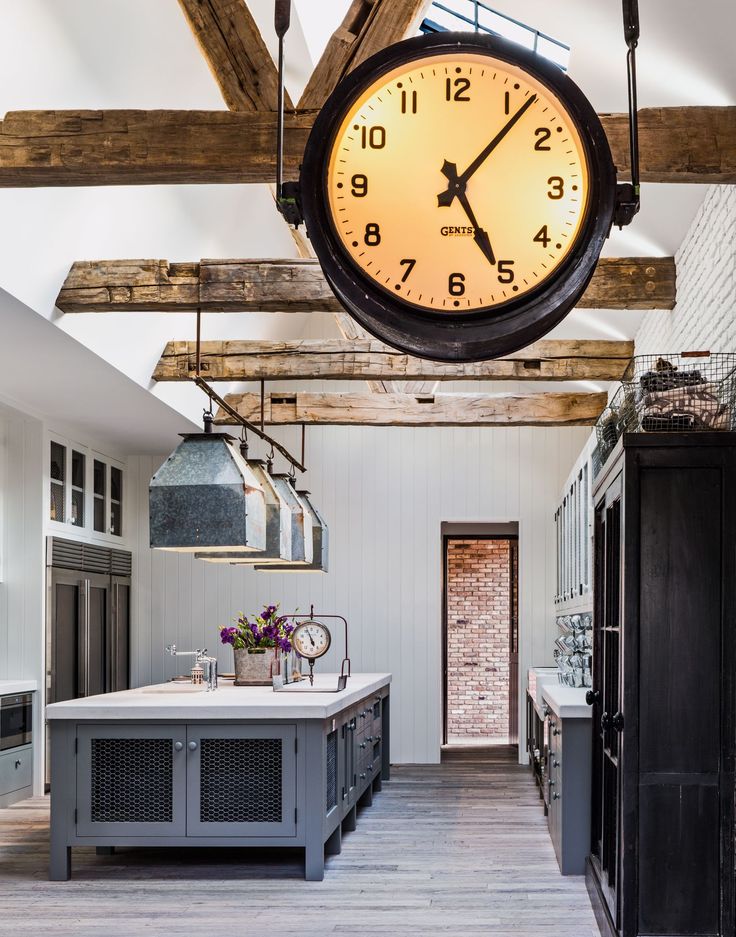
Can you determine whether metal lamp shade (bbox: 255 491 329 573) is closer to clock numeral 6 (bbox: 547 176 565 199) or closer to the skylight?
the skylight

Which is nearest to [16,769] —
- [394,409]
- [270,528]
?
[270,528]

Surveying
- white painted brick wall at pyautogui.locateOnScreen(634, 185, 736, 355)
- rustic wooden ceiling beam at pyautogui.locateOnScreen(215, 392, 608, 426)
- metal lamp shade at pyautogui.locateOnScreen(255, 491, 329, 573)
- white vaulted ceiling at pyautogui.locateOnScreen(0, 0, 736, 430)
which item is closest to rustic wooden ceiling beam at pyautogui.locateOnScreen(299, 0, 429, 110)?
white vaulted ceiling at pyautogui.locateOnScreen(0, 0, 736, 430)

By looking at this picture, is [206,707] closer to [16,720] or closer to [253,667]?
[253,667]

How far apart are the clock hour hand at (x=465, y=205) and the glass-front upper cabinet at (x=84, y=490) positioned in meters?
7.02

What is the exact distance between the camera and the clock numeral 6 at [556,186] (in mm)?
1712

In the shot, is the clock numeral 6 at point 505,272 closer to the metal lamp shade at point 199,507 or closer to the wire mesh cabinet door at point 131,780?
the metal lamp shade at point 199,507

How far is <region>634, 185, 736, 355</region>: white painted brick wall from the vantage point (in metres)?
4.25

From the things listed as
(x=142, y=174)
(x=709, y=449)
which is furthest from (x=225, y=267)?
(x=709, y=449)

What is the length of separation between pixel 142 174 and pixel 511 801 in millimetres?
5620

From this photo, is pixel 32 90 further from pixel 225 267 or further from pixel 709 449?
pixel 709 449

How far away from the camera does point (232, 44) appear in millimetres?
4480

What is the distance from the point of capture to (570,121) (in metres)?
1.70

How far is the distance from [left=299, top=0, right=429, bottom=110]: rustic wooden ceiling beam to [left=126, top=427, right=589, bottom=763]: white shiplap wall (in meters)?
5.83

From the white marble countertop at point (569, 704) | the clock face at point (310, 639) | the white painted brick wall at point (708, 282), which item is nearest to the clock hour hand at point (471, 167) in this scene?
the white painted brick wall at point (708, 282)
